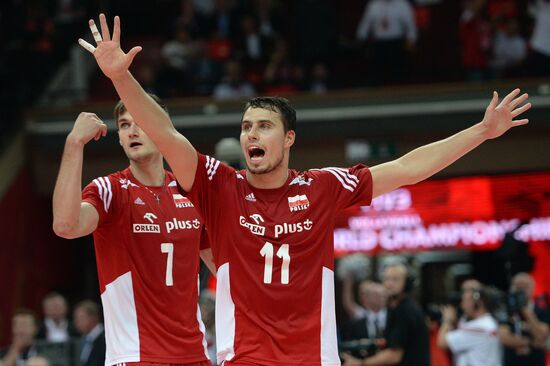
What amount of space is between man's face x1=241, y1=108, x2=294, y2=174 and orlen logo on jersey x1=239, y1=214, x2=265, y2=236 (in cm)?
25

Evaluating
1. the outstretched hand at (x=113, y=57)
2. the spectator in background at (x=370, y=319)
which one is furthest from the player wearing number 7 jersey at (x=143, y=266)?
the spectator in background at (x=370, y=319)

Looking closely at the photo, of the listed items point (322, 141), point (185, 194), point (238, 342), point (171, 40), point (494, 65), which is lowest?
point (238, 342)

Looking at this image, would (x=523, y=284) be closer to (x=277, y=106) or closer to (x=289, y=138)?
(x=289, y=138)

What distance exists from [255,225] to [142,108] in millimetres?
896

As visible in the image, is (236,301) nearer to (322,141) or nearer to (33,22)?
(322,141)

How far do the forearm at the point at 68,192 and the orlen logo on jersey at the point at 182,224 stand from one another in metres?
0.85

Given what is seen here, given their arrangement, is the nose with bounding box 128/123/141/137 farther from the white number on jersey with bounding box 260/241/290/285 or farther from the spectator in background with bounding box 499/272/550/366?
the spectator in background with bounding box 499/272/550/366

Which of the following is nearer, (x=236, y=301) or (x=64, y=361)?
(x=236, y=301)

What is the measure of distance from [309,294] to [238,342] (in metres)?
0.45

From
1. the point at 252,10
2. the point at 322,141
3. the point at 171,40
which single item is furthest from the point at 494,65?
the point at 171,40

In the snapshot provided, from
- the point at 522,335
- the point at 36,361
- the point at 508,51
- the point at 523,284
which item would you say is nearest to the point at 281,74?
the point at 508,51

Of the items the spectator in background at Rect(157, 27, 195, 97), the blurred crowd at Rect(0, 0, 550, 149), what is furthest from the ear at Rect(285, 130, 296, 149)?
the spectator in background at Rect(157, 27, 195, 97)

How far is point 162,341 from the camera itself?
246 inches

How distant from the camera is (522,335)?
1069cm
